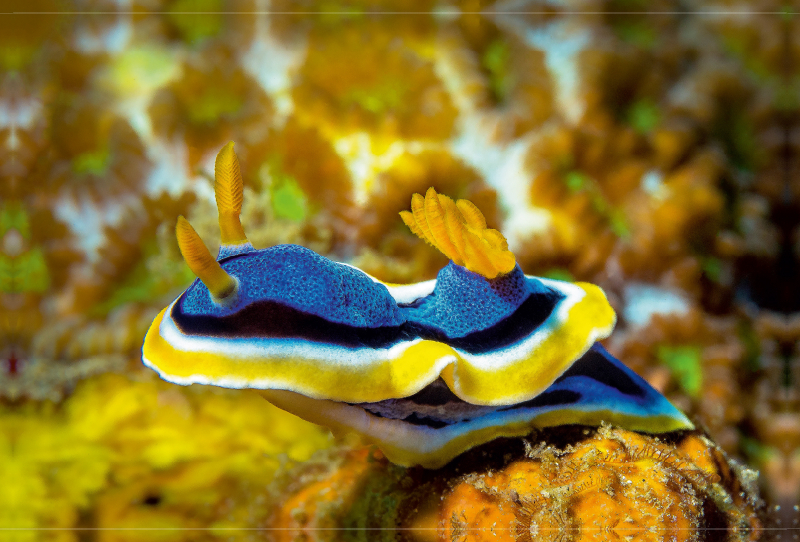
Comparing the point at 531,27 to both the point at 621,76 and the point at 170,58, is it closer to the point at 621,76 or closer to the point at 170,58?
the point at 621,76

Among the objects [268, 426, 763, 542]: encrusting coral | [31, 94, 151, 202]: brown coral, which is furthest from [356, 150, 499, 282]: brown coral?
[31, 94, 151, 202]: brown coral

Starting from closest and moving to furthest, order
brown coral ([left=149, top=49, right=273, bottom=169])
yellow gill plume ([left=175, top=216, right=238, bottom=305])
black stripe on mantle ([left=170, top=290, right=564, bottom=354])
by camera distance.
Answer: yellow gill plume ([left=175, top=216, right=238, bottom=305])
black stripe on mantle ([left=170, top=290, right=564, bottom=354])
brown coral ([left=149, top=49, right=273, bottom=169])

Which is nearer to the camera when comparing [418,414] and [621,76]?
[418,414]

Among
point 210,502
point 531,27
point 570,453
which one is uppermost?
point 531,27

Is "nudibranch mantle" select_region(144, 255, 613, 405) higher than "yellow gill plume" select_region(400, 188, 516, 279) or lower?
lower

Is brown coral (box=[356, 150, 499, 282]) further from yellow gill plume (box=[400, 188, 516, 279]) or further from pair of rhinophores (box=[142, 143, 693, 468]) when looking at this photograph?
yellow gill plume (box=[400, 188, 516, 279])

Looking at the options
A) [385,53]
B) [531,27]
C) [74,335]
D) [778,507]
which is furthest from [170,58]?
[778,507]

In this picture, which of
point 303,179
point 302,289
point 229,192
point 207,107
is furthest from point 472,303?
point 207,107
